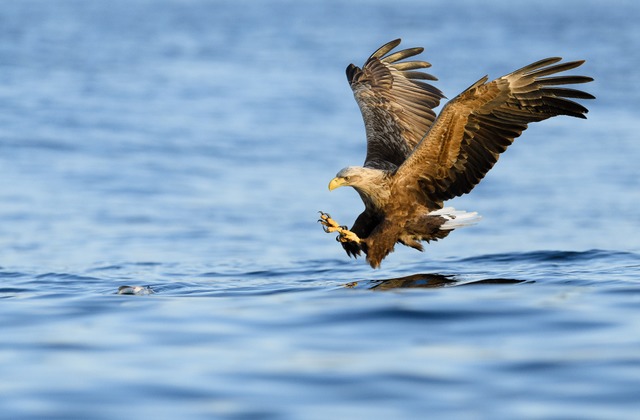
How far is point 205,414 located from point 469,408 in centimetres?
98

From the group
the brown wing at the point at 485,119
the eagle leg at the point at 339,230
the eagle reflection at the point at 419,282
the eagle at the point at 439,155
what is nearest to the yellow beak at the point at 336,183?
the eagle at the point at 439,155

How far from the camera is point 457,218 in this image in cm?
782

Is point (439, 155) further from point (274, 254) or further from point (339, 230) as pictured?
point (274, 254)

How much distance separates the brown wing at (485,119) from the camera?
23.9ft

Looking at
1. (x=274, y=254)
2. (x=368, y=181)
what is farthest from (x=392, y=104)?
(x=274, y=254)

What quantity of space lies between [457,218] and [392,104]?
60.7 inches

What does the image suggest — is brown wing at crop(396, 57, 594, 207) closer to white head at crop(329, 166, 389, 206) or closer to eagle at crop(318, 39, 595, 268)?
→ eagle at crop(318, 39, 595, 268)

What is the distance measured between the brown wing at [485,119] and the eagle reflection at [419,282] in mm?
664

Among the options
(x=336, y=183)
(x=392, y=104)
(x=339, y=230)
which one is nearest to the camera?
(x=336, y=183)

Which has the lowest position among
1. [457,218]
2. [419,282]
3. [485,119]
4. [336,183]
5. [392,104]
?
[419,282]

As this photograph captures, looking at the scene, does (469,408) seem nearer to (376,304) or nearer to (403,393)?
(403,393)

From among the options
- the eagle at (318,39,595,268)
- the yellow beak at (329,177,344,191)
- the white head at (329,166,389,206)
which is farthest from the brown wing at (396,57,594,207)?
the yellow beak at (329,177,344,191)

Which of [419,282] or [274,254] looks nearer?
[419,282]

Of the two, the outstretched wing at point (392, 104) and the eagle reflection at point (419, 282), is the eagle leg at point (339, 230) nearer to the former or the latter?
the eagle reflection at point (419, 282)
